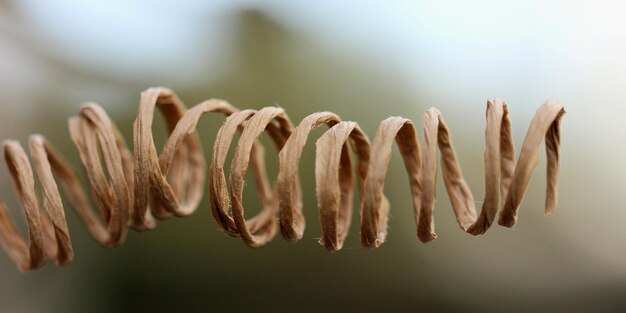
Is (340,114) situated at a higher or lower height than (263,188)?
higher

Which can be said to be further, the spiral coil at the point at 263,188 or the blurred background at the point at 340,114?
the blurred background at the point at 340,114

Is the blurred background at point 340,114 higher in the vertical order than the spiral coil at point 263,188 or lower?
higher

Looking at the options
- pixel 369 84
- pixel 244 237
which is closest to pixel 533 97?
pixel 369 84

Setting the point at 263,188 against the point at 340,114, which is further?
the point at 340,114

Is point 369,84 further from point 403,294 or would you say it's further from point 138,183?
point 138,183
